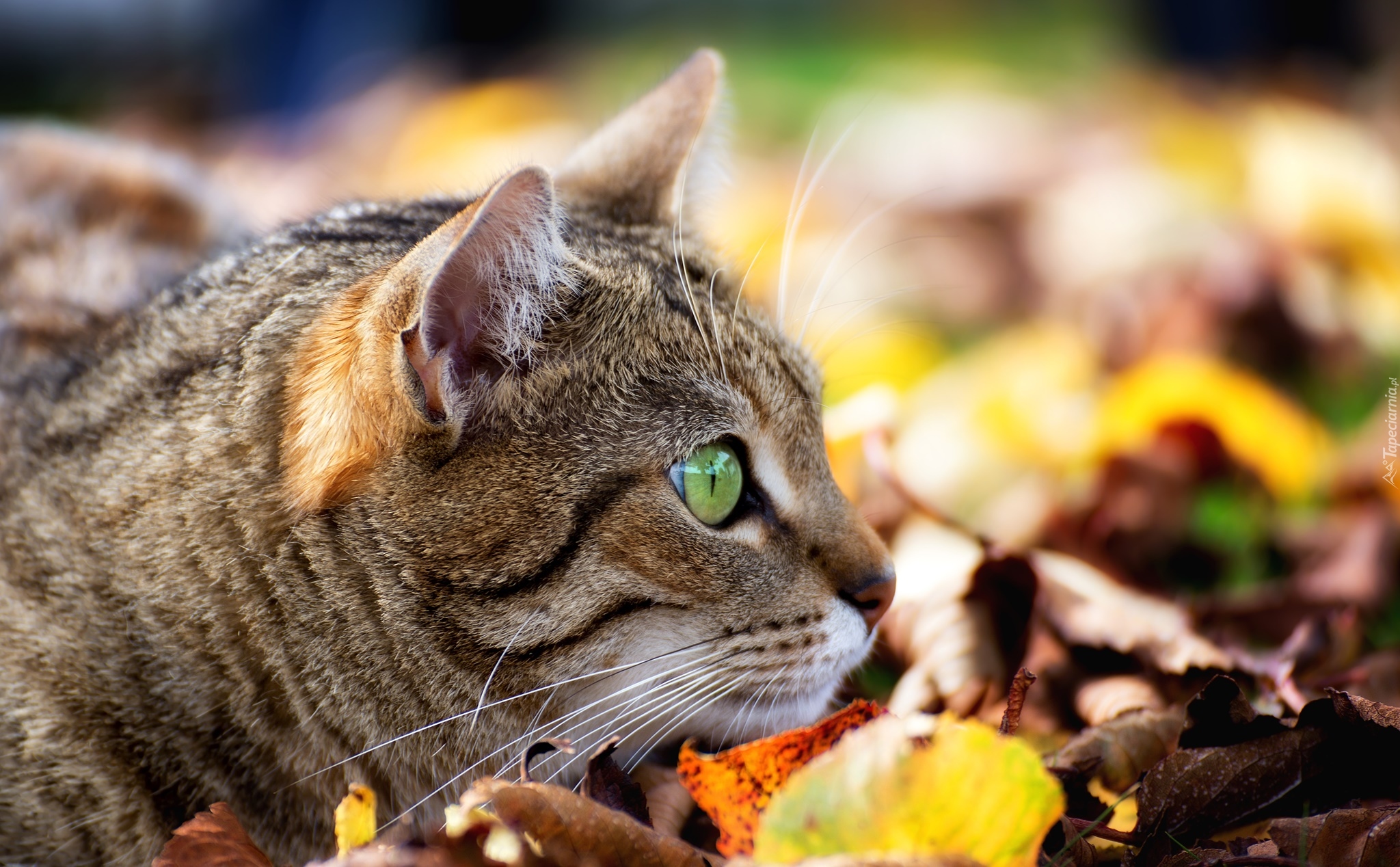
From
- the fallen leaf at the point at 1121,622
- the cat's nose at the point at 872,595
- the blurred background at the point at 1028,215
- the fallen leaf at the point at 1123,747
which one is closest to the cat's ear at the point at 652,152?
the blurred background at the point at 1028,215

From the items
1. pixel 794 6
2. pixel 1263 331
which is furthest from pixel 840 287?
pixel 794 6

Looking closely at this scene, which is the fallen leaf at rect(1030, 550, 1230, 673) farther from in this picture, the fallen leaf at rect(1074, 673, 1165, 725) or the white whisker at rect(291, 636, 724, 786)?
the white whisker at rect(291, 636, 724, 786)

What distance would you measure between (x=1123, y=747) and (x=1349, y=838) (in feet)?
1.09

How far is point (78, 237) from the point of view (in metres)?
2.72

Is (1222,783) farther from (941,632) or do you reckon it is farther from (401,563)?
(401,563)

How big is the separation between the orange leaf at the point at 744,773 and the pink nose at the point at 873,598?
0.31 m

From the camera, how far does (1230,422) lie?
288cm

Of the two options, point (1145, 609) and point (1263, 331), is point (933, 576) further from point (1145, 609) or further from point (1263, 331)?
point (1263, 331)

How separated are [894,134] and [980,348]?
234 centimetres

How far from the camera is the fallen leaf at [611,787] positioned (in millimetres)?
1470

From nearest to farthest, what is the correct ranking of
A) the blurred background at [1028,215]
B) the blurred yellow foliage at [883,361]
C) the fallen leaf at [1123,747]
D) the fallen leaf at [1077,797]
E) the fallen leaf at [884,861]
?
the fallen leaf at [884,861] → the fallen leaf at [1077,797] → the fallen leaf at [1123,747] → the blurred background at [1028,215] → the blurred yellow foliage at [883,361]

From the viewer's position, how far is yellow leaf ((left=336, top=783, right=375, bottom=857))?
1379 mm

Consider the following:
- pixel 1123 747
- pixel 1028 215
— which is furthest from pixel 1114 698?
pixel 1028 215

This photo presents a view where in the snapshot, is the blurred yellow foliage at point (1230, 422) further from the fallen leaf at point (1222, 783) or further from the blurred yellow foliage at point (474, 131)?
the blurred yellow foliage at point (474, 131)
